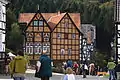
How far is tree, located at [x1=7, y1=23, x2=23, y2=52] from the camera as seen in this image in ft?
183

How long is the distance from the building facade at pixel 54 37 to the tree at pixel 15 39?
134cm

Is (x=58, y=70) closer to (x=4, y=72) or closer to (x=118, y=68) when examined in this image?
(x=4, y=72)

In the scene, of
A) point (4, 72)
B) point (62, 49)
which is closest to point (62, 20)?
point (62, 49)

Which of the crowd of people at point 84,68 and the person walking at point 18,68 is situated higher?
the person walking at point 18,68

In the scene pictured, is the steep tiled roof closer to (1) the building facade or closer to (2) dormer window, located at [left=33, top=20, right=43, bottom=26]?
(1) the building facade

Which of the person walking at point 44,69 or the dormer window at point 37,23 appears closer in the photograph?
the person walking at point 44,69

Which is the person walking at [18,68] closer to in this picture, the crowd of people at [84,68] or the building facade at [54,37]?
the crowd of people at [84,68]

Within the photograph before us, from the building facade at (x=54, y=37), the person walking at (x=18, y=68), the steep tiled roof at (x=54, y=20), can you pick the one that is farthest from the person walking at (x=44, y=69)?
the steep tiled roof at (x=54, y=20)

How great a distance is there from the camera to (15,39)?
56219 millimetres

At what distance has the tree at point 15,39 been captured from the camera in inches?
2197

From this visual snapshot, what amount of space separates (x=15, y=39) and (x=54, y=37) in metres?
5.25

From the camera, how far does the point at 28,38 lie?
56.5m

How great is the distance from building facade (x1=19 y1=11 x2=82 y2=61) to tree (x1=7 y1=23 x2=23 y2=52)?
134cm

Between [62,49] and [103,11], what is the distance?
832 centimetres
